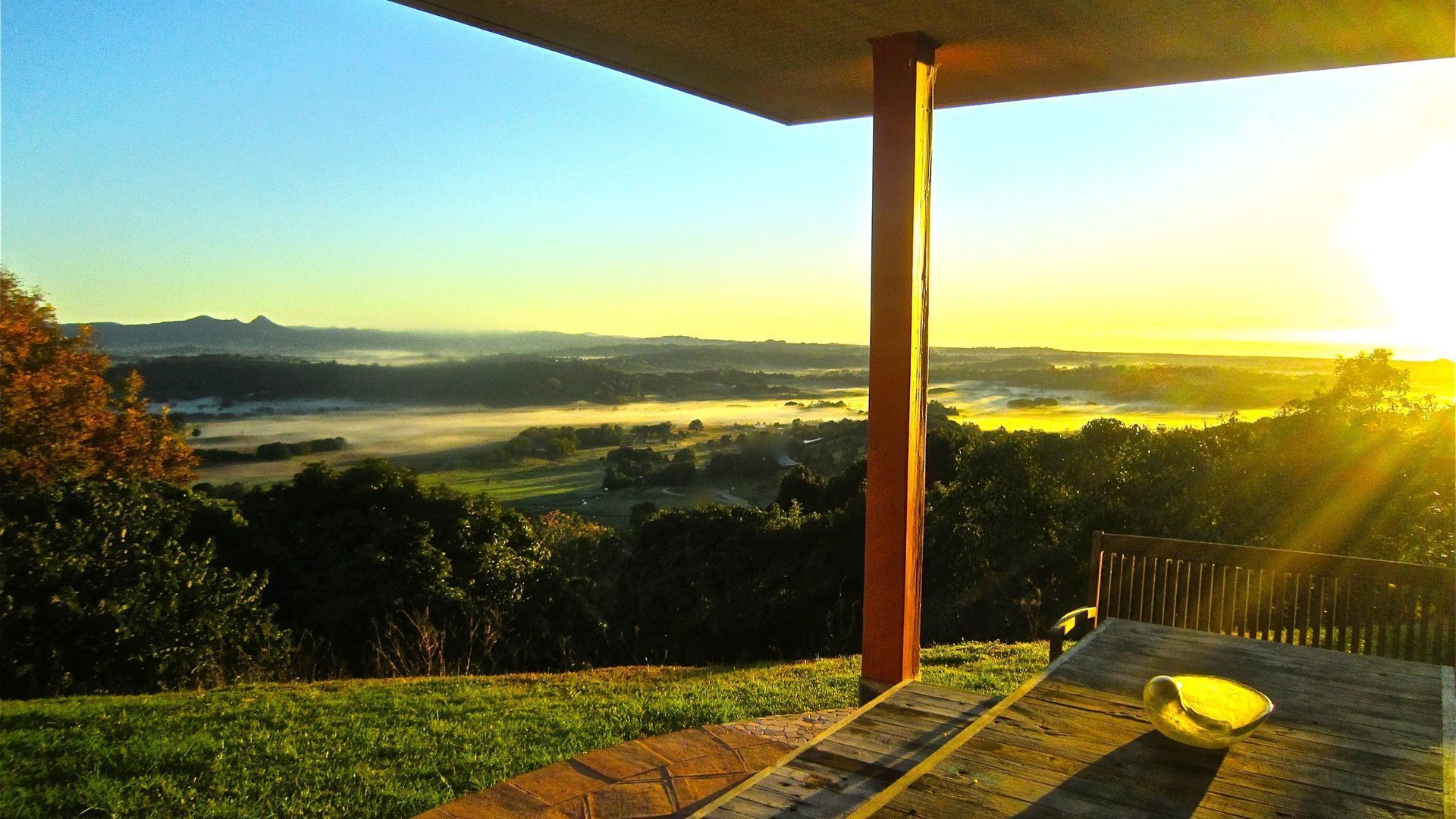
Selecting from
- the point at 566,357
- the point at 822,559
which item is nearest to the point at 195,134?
the point at 566,357

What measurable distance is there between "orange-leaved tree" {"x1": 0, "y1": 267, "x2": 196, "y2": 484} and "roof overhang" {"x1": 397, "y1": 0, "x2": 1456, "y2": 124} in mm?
8761

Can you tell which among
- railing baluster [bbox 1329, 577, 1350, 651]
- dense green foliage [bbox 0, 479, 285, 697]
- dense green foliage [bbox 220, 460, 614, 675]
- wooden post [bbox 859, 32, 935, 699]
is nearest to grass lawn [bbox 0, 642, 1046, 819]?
dense green foliage [bbox 0, 479, 285, 697]

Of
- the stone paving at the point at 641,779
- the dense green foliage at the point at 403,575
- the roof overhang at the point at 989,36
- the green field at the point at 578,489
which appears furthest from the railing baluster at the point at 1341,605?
the green field at the point at 578,489

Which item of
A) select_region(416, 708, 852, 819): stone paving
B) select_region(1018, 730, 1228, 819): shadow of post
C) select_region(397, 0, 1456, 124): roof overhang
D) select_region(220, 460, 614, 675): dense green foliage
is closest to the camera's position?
select_region(1018, 730, 1228, 819): shadow of post

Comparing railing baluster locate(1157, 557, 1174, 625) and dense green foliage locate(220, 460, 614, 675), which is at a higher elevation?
railing baluster locate(1157, 557, 1174, 625)

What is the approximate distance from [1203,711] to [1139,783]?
1.15 feet

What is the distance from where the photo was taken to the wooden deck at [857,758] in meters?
1.99

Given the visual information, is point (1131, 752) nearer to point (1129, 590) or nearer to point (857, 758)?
point (857, 758)

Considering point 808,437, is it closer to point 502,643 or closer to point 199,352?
point 502,643

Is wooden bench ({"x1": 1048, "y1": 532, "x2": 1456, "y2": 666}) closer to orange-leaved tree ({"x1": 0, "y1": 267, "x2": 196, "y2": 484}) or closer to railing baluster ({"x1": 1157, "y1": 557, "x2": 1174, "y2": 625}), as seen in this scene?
railing baluster ({"x1": 1157, "y1": 557, "x2": 1174, "y2": 625})

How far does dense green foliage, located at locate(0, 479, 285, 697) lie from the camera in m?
5.65

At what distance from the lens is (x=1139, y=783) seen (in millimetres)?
1758

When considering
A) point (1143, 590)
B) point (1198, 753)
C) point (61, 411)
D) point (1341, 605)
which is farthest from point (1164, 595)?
point (61, 411)

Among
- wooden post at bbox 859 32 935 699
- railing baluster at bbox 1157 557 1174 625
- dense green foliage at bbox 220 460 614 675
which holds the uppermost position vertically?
wooden post at bbox 859 32 935 699
